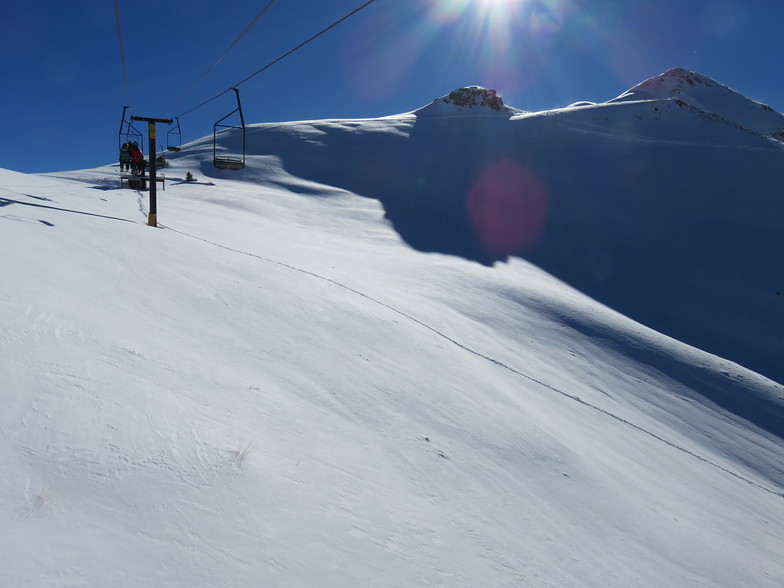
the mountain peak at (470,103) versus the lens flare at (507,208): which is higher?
the mountain peak at (470,103)

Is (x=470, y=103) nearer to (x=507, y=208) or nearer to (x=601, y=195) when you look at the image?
(x=601, y=195)

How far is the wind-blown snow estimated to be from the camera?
2.20 m

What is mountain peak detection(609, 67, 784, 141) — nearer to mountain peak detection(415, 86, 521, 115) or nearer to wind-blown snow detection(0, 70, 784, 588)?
mountain peak detection(415, 86, 521, 115)

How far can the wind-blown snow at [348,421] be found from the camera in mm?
2201

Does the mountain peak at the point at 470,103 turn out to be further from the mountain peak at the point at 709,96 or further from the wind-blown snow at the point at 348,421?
the wind-blown snow at the point at 348,421

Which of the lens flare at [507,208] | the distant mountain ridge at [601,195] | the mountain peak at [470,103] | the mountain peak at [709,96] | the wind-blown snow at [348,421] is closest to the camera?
the wind-blown snow at [348,421]

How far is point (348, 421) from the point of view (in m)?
3.72

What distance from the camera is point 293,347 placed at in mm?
4836

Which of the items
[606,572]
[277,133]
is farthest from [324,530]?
[277,133]

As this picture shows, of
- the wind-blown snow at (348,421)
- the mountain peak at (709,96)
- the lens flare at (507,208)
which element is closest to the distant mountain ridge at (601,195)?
the lens flare at (507,208)

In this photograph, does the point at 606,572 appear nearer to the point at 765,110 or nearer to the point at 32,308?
the point at 32,308

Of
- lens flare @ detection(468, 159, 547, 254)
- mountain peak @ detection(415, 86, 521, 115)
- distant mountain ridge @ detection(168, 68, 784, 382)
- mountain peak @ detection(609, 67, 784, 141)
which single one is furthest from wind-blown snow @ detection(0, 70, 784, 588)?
mountain peak @ detection(609, 67, 784, 141)

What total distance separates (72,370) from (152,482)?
3.67 ft

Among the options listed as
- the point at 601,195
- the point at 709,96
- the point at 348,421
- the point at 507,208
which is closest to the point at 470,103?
the point at 601,195
